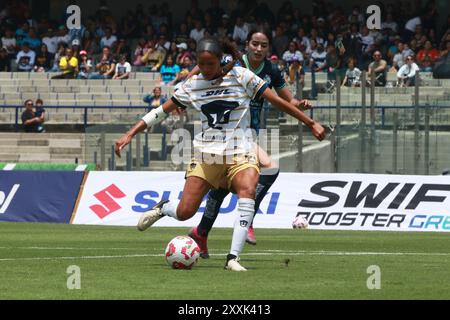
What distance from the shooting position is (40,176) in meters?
24.7

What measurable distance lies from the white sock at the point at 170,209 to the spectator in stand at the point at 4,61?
25.9 m

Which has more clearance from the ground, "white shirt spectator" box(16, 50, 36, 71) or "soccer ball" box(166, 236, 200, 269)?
"white shirt spectator" box(16, 50, 36, 71)

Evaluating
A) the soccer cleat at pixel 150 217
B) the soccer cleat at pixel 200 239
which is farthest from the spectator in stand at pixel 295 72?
the soccer cleat at pixel 150 217

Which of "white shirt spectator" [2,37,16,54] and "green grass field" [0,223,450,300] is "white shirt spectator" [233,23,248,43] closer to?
"white shirt spectator" [2,37,16,54]

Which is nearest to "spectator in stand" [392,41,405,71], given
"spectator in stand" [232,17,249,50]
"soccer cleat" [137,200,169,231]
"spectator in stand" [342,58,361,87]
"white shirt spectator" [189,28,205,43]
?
"spectator in stand" [342,58,361,87]

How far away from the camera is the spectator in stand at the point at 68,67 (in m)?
36.8

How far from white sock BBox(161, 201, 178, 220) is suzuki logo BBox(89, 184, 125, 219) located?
1108 centimetres

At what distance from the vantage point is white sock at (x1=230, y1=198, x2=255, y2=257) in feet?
40.1

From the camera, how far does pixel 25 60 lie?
37.7 meters

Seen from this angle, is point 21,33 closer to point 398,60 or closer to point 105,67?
point 105,67

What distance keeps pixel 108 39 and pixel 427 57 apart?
36.3ft

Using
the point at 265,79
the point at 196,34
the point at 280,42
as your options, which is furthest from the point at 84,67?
the point at 265,79

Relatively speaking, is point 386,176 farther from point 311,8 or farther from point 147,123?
point 311,8
